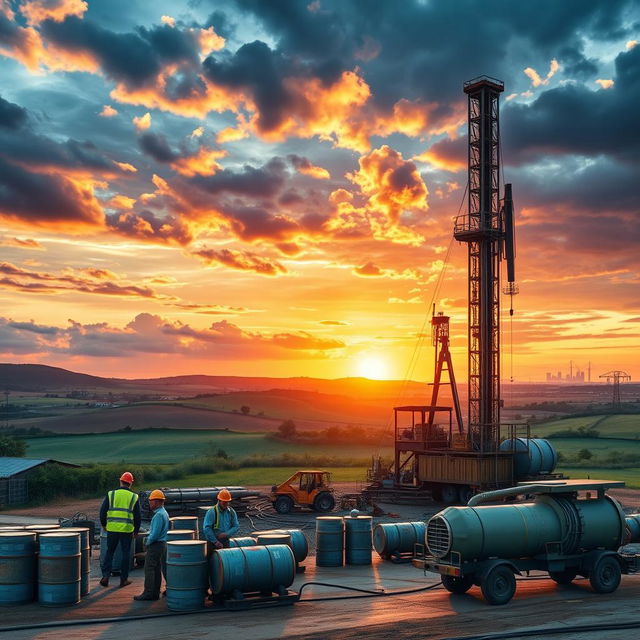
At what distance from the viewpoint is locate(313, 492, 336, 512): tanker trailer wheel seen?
3719 centimetres

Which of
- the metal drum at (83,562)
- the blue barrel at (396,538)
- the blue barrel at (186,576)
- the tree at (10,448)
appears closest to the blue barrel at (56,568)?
the metal drum at (83,562)

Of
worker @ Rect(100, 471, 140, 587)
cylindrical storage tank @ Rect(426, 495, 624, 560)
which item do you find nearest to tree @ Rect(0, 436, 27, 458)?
worker @ Rect(100, 471, 140, 587)

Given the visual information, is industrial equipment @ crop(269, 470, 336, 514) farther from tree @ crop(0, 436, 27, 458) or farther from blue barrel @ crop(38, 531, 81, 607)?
tree @ crop(0, 436, 27, 458)

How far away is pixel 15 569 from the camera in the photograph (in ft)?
52.7

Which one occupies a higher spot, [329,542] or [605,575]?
[329,542]

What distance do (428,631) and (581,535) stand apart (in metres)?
5.58

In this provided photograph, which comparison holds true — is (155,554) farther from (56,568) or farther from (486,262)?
(486,262)

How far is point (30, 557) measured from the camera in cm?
1622

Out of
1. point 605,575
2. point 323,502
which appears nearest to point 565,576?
point 605,575

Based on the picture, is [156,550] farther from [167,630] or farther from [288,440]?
[288,440]

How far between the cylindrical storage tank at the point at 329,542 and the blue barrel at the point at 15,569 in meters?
7.80

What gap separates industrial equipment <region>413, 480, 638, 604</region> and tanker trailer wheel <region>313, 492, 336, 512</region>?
18530 millimetres

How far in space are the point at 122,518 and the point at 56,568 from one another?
179 cm

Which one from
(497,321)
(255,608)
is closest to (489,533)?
(255,608)
